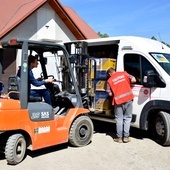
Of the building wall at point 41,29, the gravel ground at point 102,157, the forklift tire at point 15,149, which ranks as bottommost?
the gravel ground at point 102,157

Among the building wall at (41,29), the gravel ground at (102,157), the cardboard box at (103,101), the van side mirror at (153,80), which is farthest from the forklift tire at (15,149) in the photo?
the building wall at (41,29)

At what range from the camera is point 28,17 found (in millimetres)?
16328

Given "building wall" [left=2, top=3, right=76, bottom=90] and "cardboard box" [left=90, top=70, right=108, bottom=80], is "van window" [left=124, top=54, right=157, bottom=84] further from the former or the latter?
"building wall" [left=2, top=3, right=76, bottom=90]

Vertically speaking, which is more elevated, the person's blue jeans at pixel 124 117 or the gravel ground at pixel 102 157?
the person's blue jeans at pixel 124 117

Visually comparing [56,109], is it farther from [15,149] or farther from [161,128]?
[161,128]

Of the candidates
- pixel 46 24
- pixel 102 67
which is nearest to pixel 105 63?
pixel 102 67

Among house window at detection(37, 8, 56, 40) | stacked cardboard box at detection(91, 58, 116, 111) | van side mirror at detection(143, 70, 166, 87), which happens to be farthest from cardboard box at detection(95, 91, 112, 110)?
house window at detection(37, 8, 56, 40)

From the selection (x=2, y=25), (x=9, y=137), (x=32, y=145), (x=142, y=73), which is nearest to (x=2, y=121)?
(x=9, y=137)

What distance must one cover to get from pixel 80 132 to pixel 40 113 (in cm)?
127

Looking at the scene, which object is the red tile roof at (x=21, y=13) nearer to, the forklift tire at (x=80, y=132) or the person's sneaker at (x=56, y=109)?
the person's sneaker at (x=56, y=109)

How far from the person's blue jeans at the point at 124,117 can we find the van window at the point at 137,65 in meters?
0.72

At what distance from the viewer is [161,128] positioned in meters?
7.29

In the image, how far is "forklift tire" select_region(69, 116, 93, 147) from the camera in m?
6.88

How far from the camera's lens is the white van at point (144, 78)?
23.5 ft
